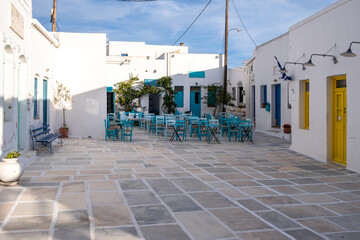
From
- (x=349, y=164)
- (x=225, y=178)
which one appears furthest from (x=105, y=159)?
(x=349, y=164)

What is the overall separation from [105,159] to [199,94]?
1303 centimetres

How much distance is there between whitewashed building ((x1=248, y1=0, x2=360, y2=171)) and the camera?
7.24 metres

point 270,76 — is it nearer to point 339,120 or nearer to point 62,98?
point 339,120

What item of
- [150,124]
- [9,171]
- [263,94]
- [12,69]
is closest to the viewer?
[9,171]

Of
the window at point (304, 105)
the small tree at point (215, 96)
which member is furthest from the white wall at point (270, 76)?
the small tree at point (215, 96)

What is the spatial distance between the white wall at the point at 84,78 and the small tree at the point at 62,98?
0.55 feet

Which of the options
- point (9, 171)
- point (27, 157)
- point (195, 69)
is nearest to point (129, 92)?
point (195, 69)

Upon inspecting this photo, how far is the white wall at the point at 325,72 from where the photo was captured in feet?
23.6

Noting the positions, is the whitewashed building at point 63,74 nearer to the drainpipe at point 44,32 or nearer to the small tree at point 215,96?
the drainpipe at point 44,32

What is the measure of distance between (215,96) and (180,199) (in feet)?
52.0

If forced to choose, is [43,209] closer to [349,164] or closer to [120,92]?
[349,164]

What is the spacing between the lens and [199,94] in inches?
818

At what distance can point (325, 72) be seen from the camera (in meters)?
8.23

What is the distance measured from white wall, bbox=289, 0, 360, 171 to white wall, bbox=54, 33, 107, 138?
6.78 m
